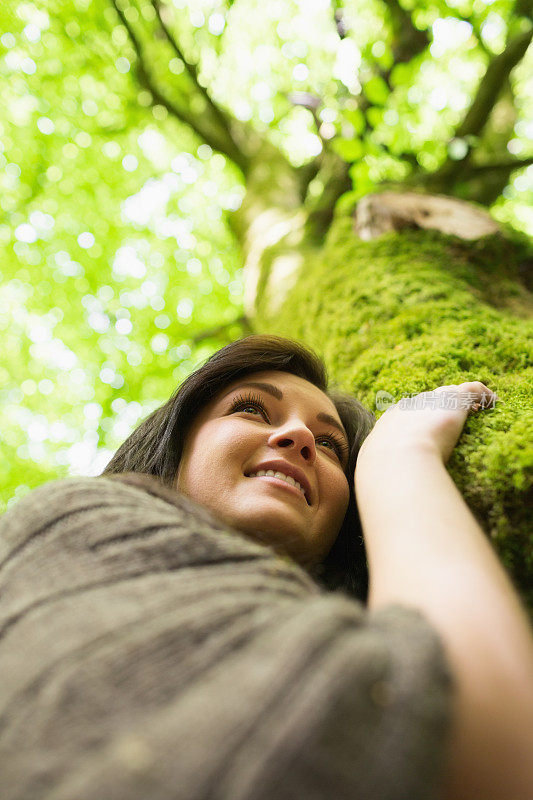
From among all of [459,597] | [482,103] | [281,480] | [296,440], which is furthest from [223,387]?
[482,103]

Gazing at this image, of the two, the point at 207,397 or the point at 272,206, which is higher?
the point at 272,206

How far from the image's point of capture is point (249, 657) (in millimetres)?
871

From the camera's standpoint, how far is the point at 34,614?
1.04 meters

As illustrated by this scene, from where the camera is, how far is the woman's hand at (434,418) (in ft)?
5.20

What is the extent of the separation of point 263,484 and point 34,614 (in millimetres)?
845

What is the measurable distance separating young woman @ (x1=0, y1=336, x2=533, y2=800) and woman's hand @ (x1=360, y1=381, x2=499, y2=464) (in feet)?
0.23

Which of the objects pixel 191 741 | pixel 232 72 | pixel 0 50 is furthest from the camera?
pixel 232 72

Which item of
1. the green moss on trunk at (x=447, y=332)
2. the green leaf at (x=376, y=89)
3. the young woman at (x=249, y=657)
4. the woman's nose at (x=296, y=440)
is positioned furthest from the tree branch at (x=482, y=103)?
the young woman at (x=249, y=657)

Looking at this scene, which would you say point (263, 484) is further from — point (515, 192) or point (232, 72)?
point (515, 192)

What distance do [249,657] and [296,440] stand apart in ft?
3.58

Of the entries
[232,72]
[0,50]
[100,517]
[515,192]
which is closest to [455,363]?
[100,517]

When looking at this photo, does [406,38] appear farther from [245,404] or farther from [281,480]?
[281,480]

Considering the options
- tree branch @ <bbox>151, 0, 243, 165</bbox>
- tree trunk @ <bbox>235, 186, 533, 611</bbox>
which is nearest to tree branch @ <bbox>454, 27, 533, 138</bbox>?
tree trunk @ <bbox>235, 186, 533, 611</bbox>

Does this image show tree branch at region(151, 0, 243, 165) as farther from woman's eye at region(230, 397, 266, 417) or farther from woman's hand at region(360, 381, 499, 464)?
woman's hand at region(360, 381, 499, 464)
